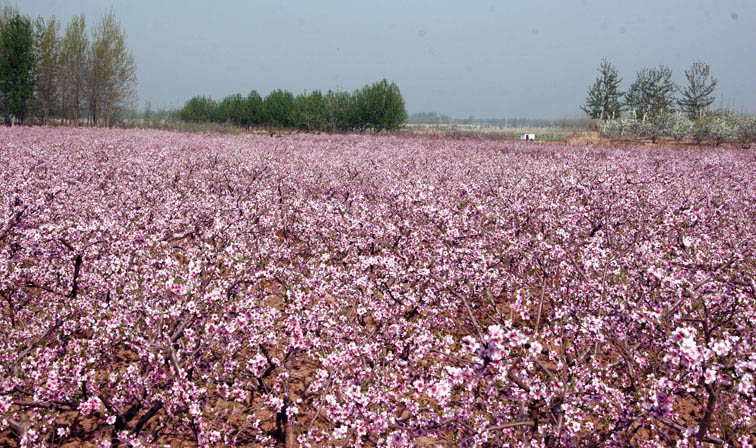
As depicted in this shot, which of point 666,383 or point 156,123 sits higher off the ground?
point 156,123

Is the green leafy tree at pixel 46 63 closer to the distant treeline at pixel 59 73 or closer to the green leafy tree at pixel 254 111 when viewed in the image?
the distant treeline at pixel 59 73

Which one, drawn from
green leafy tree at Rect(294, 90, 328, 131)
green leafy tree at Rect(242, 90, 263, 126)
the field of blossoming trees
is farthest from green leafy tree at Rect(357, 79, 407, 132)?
the field of blossoming trees

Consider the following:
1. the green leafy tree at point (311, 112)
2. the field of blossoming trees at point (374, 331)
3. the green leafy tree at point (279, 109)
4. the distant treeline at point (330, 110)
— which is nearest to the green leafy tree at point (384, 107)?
the distant treeline at point (330, 110)

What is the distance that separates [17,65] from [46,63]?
10.9ft

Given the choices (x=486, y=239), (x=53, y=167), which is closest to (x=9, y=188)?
(x=53, y=167)

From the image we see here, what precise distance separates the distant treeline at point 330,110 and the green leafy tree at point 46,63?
101 ft

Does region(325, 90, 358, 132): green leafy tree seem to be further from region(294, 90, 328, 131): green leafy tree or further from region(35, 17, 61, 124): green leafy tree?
region(35, 17, 61, 124): green leafy tree

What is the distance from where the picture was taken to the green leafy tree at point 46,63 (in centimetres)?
4281

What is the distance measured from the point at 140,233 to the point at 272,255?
1.54 m

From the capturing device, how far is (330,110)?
6350cm

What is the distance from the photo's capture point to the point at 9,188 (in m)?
7.13

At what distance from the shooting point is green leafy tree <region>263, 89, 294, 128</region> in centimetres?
7131

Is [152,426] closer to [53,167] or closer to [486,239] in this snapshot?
[486,239]

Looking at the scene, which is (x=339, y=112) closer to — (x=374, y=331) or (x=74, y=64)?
(x=74, y=64)
